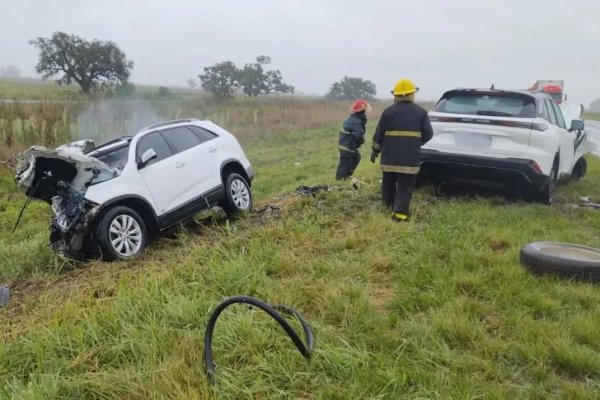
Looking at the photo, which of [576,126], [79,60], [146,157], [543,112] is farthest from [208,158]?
[79,60]

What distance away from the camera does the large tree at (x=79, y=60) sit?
3169cm

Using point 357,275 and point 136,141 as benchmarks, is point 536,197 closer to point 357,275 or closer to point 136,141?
point 357,275

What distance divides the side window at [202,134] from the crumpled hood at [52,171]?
179cm

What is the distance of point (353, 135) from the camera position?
8.67 m

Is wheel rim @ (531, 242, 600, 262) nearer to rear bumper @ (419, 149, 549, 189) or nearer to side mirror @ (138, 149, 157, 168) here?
rear bumper @ (419, 149, 549, 189)

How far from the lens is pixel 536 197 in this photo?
6.54 meters

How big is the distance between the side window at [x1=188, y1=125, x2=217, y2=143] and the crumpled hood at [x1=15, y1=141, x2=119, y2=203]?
1.79 meters

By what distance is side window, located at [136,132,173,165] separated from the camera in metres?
6.11

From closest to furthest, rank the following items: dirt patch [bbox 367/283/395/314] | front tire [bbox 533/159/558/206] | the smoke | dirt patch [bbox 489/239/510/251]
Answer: dirt patch [bbox 367/283/395/314], dirt patch [bbox 489/239/510/251], front tire [bbox 533/159/558/206], the smoke

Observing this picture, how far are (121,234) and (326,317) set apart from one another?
10.2 ft

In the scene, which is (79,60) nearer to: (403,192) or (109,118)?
(109,118)

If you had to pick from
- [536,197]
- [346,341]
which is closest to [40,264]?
[346,341]

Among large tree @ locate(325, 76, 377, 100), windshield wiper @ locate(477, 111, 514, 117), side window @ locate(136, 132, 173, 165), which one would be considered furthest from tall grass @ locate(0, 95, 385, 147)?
large tree @ locate(325, 76, 377, 100)

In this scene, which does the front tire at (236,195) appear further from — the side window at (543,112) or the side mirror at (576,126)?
the side mirror at (576,126)
